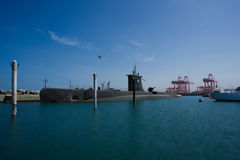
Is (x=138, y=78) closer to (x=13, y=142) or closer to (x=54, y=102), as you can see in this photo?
(x=54, y=102)

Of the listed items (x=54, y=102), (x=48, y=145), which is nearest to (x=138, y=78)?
(x=54, y=102)

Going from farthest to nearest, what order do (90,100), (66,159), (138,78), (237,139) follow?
(138,78), (90,100), (237,139), (66,159)

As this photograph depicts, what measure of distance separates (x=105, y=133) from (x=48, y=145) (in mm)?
3412

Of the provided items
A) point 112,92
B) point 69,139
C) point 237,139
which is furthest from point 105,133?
point 112,92

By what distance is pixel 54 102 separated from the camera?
3186 cm

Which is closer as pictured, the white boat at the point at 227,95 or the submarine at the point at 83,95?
the submarine at the point at 83,95

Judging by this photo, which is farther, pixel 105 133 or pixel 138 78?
pixel 138 78

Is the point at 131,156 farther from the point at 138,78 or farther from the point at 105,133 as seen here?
the point at 138,78

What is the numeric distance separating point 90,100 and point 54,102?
24.6 feet

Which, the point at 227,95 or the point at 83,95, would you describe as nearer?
the point at 83,95

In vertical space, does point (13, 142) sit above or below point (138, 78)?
below

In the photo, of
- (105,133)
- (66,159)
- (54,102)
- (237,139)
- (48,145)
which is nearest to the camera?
(66,159)

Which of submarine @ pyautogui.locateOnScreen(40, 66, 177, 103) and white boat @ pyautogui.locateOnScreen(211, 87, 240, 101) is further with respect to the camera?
white boat @ pyautogui.locateOnScreen(211, 87, 240, 101)

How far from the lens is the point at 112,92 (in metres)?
39.8
